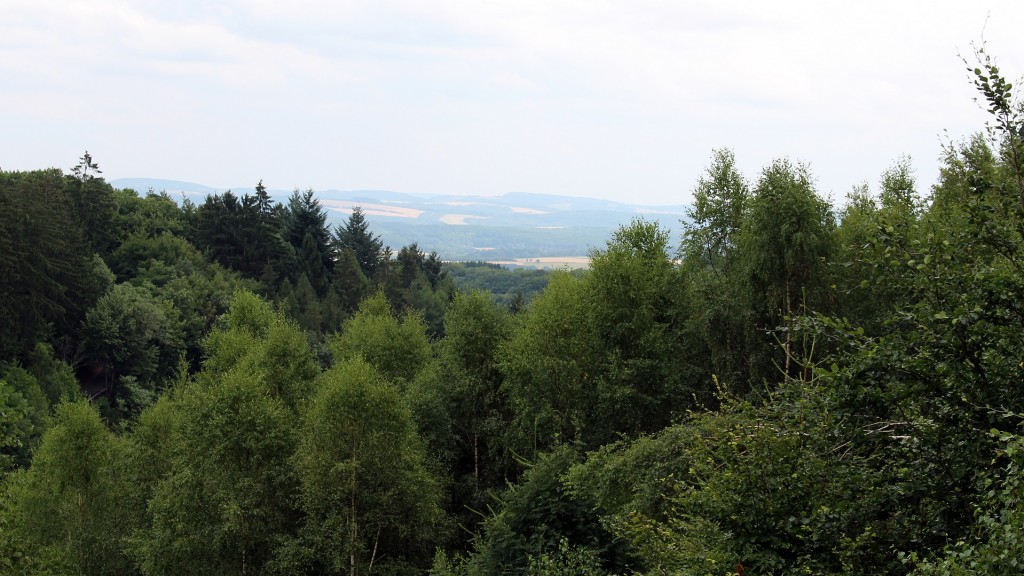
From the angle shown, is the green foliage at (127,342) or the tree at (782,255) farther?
the green foliage at (127,342)

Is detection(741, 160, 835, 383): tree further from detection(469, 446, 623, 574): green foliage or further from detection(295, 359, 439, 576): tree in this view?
detection(295, 359, 439, 576): tree

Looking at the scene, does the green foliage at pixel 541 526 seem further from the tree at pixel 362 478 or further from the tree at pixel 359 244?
the tree at pixel 359 244

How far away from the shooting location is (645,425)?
32219 millimetres

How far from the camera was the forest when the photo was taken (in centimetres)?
984

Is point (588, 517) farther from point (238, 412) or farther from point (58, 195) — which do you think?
point (58, 195)

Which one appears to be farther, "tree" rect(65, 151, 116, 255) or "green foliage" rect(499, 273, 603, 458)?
"tree" rect(65, 151, 116, 255)


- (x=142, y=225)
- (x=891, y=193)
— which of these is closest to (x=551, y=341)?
(x=891, y=193)

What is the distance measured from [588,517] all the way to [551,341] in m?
10.2

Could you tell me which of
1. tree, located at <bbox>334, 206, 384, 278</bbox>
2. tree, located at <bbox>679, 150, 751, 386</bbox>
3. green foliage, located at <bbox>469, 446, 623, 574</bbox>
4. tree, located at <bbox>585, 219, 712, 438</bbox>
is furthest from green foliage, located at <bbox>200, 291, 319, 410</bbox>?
tree, located at <bbox>334, 206, 384, 278</bbox>

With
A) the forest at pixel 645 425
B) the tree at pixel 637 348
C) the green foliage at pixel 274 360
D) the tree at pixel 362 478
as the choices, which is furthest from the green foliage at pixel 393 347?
the tree at pixel 637 348

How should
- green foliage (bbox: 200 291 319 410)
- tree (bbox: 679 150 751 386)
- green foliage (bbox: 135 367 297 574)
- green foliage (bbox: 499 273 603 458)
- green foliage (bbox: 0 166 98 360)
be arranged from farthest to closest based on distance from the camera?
green foliage (bbox: 0 166 98 360) → green foliage (bbox: 200 291 319 410) → green foliage (bbox: 499 273 603 458) → green foliage (bbox: 135 367 297 574) → tree (bbox: 679 150 751 386)

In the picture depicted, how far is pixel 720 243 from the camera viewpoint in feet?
110

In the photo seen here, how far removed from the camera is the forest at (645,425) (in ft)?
32.3

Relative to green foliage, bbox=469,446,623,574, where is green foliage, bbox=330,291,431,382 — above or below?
above
